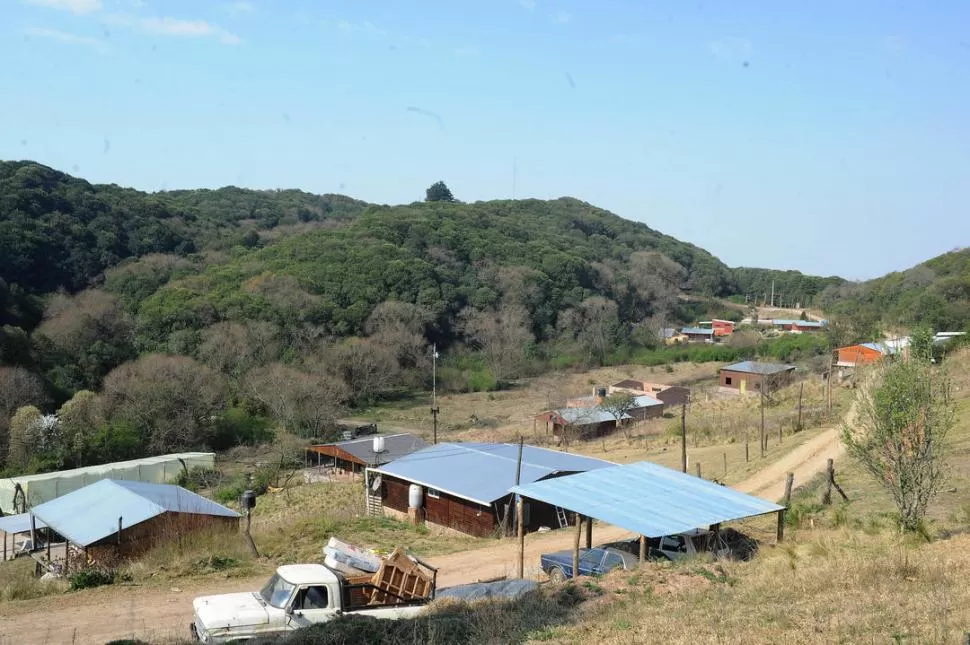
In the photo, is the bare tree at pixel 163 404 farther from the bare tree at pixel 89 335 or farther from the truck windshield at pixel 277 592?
the truck windshield at pixel 277 592

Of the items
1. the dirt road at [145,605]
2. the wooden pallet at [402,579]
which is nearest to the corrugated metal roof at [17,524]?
the dirt road at [145,605]

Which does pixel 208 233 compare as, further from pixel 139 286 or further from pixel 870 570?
pixel 870 570

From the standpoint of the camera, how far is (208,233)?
8162 cm

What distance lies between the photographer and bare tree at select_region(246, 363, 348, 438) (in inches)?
1592

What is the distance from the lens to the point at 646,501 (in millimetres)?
14516

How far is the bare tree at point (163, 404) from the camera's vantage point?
36.1 m

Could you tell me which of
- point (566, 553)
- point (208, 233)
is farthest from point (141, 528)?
point (208, 233)

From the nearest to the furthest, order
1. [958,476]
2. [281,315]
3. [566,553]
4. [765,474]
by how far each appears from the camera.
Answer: [566,553], [958,476], [765,474], [281,315]

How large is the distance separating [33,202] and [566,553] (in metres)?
60.3

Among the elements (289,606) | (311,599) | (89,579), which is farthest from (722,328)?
(289,606)

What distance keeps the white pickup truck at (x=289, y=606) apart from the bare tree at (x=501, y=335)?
4986 centimetres

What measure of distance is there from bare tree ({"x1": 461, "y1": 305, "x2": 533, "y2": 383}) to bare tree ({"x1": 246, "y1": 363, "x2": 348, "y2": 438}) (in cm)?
2015

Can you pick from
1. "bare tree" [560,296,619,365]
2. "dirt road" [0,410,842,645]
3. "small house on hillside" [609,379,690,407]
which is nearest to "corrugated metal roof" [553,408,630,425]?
"small house on hillside" [609,379,690,407]

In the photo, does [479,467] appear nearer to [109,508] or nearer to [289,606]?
[109,508]
